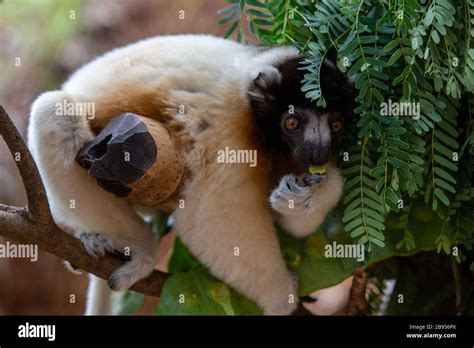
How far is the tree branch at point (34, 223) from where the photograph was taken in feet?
8.50

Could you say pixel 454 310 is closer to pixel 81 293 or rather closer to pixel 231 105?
pixel 231 105

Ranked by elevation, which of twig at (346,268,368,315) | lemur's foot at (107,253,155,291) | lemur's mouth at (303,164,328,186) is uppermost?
lemur's mouth at (303,164,328,186)

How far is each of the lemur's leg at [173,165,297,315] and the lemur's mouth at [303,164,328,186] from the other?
305 mm

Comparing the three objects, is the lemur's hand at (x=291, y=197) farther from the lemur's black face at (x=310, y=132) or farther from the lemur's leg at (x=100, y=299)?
the lemur's leg at (x=100, y=299)

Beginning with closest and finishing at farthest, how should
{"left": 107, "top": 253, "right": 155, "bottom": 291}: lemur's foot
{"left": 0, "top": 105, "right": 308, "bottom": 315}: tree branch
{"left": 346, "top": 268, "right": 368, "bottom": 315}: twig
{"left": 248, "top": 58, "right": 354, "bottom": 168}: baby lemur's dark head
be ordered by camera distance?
1. {"left": 0, "top": 105, "right": 308, "bottom": 315}: tree branch
2. {"left": 248, "top": 58, "right": 354, "bottom": 168}: baby lemur's dark head
3. {"left": 107, "top": 253, "right": 155, "bottom": 291}: lemur's foot
4. {"left": 346, "top": 268, "right": 368, "bottom": 315}: twig

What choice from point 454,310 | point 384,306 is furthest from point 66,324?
point 454,310

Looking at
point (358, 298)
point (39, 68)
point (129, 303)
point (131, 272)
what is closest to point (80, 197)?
point (131, 272)

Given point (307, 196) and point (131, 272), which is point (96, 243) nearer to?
point (131, 272)

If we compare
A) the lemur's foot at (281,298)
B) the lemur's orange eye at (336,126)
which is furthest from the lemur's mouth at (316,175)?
the lemur's foot at (281,298)

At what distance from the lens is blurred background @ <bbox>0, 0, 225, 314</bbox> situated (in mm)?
5078

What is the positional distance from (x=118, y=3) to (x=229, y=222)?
345 centimetres

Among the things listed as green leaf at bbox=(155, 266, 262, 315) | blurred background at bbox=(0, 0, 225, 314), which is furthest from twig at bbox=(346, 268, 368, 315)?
blurred background at bbox=(0, 0, 225, 314)

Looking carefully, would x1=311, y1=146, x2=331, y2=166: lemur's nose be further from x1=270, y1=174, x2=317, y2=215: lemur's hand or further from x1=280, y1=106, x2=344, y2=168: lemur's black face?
x1=270, y1=174, x2=317, y2=215: lemur's hand

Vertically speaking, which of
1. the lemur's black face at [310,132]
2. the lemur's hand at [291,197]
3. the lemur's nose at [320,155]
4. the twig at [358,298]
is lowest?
the twig at [358,298]
